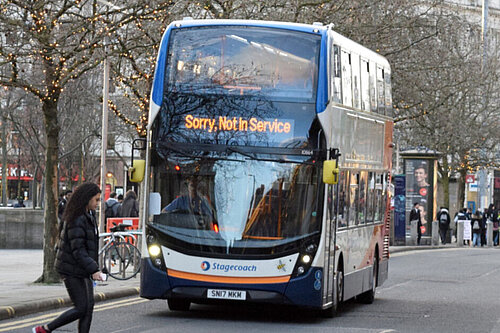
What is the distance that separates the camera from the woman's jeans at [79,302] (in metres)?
10.9

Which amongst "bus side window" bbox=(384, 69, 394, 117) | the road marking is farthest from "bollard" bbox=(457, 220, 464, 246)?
the road marking

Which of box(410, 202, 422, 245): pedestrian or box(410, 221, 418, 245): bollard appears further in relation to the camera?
box(410, 221, 418, 245): bollard

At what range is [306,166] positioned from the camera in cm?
1501

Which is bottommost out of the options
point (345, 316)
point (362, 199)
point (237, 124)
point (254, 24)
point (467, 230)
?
point (345, 316)

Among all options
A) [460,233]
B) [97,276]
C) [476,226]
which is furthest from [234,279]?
[460,233]

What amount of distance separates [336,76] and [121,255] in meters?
7.95

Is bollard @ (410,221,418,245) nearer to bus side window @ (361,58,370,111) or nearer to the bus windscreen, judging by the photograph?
bus side window @ (361,58,370,111)

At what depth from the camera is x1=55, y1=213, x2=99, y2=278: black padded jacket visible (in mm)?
10734

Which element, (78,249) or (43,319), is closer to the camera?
(78,249)

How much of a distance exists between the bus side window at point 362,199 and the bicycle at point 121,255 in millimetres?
5600

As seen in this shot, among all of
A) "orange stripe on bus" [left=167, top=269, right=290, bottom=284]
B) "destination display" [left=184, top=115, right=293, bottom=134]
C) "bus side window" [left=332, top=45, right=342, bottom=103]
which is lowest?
"orange stripe on bus" [left=167, top=269, right=290, bottom=284]

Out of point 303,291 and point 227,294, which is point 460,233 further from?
point 227,294

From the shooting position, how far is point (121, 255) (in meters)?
22.3

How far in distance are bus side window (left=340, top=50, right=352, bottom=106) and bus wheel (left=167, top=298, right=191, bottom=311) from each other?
11.3 feet
